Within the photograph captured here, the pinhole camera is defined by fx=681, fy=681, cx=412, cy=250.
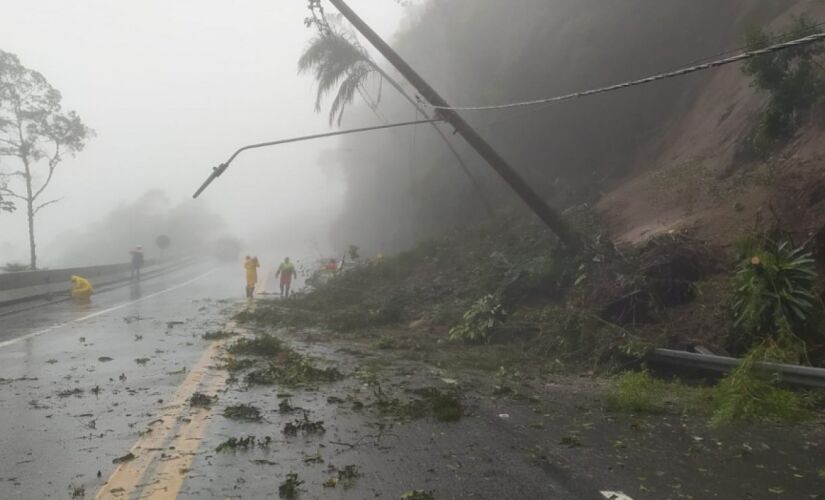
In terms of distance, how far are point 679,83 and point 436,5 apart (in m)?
15.1

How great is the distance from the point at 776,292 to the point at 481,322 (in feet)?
17.1

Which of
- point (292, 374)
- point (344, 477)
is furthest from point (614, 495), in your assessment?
point (292, 374)

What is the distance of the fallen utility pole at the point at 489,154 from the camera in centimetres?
1309

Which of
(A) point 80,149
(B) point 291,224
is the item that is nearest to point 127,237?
(B) point 291,224

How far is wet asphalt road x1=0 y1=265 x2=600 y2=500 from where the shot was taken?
14.3 ft

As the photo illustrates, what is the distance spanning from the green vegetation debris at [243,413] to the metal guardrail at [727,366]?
482cm

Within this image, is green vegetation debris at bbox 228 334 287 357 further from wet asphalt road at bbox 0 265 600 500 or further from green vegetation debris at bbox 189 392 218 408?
green vegetation debris at bbox 189 392 218 408

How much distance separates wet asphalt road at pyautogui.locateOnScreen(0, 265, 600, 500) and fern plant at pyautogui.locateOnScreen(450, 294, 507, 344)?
8.36 feet

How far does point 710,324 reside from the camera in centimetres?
866

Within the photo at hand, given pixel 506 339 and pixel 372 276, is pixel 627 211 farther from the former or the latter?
pixel 372 276

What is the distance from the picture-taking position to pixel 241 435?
552 centimetres

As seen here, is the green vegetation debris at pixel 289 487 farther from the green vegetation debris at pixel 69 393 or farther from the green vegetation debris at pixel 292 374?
the green vegetation debris at pixel 69 393

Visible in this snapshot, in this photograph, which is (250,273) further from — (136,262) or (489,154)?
(136,262)

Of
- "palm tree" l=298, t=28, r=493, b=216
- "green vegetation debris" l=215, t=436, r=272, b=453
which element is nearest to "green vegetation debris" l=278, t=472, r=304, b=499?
"green vegetation debris" l=215, t=436, r=272, b=453
